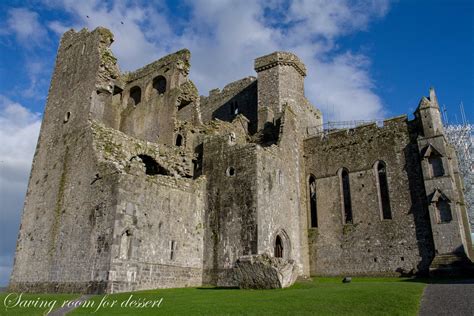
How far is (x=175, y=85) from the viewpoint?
A: 30.6 metres

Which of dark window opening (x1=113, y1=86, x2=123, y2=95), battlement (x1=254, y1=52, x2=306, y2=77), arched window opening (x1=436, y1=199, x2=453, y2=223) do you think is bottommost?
arched window opening (x1=436, y1=199, x2=453, y2=223)

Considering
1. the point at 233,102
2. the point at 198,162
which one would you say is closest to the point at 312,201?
the point at 198,162

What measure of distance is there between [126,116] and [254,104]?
10.5 meters

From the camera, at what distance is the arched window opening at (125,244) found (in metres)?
17.7

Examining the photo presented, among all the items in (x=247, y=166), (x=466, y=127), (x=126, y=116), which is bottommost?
(x=247, y=166)

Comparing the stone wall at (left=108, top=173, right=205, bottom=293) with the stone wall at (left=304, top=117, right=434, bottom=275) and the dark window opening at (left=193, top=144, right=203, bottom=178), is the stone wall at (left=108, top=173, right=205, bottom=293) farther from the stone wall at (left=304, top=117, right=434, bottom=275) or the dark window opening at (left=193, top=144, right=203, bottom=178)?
the stone wall at (left=304, top=117, right=434, bottom=275)

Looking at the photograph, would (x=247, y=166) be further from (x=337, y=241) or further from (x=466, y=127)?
(x=466, y=127)

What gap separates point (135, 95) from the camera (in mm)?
34562

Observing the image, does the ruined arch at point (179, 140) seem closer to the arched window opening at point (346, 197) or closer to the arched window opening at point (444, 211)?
the arched window opening at point (346, 197)

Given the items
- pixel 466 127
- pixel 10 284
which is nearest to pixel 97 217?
pixel 10 284

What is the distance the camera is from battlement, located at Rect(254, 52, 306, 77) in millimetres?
31266

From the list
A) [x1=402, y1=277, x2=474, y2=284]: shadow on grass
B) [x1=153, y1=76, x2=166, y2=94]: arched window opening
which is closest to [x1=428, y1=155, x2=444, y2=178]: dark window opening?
[x1=402, y1=277, x2=474, y2=284]: shadow on grass

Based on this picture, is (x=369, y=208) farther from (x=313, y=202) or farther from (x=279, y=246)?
(x=279, y=246)

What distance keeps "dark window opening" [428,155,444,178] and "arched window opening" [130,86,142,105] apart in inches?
863
